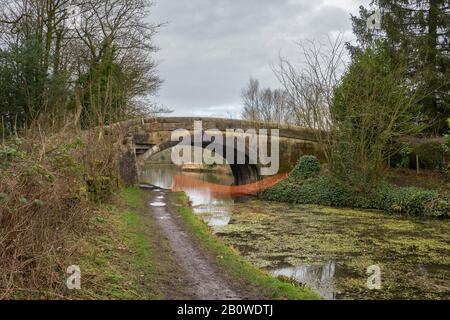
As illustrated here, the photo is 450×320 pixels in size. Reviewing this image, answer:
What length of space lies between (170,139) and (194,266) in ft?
43.3

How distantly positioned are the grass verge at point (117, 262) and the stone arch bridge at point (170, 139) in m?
8.96

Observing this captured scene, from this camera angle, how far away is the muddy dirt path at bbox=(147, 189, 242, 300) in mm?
6344

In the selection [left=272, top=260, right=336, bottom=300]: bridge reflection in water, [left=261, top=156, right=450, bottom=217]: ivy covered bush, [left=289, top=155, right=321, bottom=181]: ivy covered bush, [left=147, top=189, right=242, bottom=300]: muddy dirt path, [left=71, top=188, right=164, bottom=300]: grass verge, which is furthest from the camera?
[left=289, top=155, right=321, bottom=181]: ivy covered bush

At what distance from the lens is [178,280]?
687 centimetres

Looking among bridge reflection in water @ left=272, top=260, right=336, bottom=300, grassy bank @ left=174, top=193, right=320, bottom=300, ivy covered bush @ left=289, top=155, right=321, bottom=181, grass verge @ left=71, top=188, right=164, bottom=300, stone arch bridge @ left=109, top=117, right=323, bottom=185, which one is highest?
stone arch bridge @ left=109, top=117, right=323, bottom=185

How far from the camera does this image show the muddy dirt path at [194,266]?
6344mm

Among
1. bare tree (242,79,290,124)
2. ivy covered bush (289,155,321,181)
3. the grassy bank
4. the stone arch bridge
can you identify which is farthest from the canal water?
bare tree (242,79,290,124)

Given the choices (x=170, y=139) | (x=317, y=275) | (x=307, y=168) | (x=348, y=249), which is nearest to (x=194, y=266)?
(x=317, y=275)

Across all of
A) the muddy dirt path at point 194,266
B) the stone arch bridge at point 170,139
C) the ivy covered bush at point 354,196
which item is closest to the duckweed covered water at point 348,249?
the ivy covered bush at point 354,196

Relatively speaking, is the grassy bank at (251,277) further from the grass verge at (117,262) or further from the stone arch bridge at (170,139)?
the stone arch bridge at (170,139)

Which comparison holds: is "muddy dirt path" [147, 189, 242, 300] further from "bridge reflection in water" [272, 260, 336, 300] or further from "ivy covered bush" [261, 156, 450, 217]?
"ivy covered bush" [261, 156, 450, 217]

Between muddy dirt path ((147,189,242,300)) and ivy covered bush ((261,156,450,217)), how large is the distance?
7.41 metres

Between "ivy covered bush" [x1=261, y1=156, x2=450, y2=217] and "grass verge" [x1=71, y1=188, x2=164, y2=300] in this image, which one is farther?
"ivy covered bush" [x1=261, y1=156, x2=450, y2=217]
